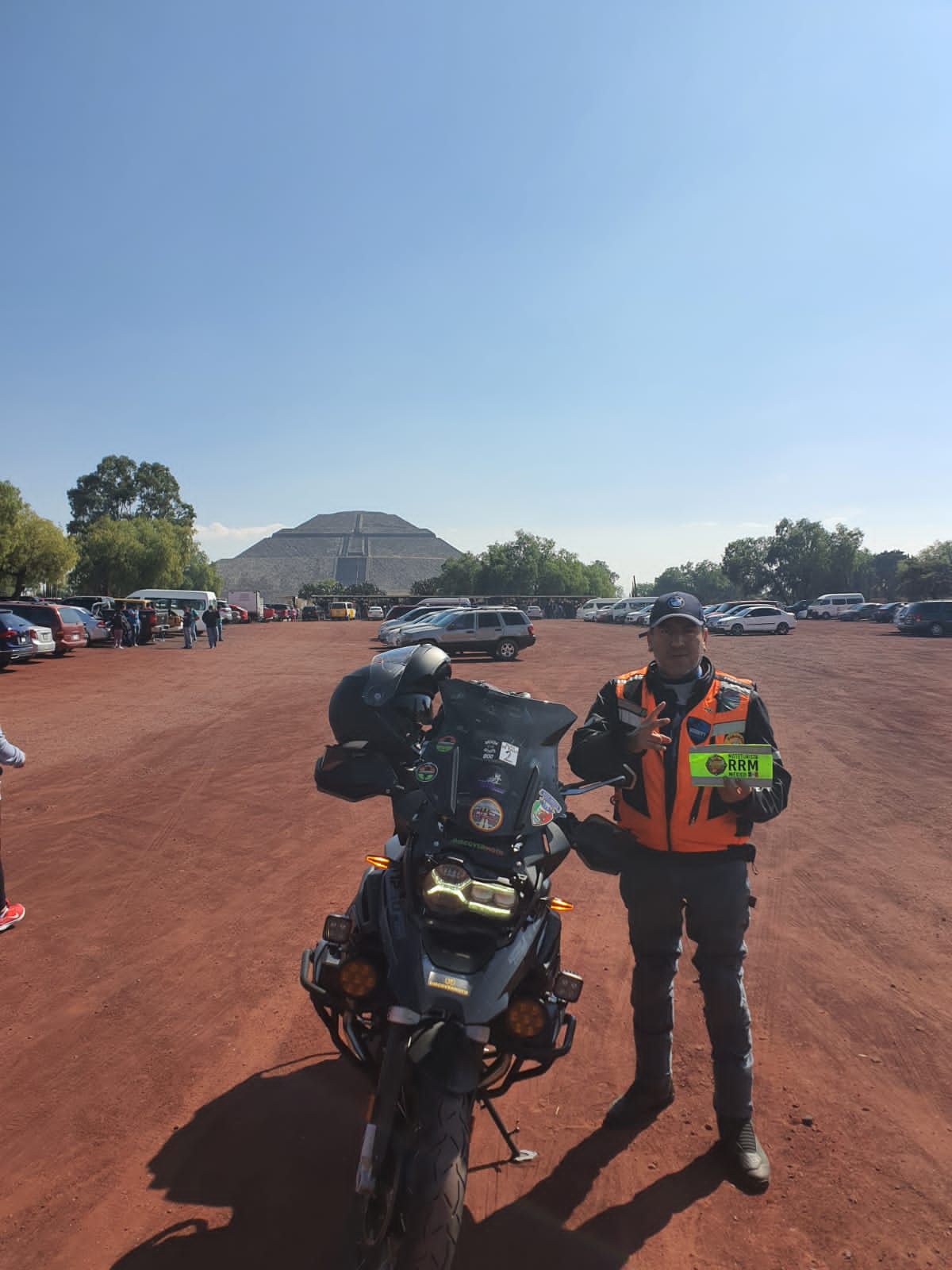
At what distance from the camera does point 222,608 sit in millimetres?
56500

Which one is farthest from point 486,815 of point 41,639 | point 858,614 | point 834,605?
point 834,605

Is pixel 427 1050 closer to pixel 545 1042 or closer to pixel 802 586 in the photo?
pixel 545 1042

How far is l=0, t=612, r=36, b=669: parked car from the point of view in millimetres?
19453

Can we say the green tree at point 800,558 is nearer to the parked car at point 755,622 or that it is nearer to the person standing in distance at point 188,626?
the parked car at point 755,622

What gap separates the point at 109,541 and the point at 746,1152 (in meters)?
65.2

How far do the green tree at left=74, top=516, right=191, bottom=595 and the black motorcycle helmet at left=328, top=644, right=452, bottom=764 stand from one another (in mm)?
63363

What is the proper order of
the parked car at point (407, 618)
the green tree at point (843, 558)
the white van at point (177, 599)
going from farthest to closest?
the green tree at point (843, 558) → the white van at point (177, 599) → the parked car at point (407, 618)

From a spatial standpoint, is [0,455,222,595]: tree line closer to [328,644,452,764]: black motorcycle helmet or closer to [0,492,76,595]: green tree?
[0,492,76,595]: green tree

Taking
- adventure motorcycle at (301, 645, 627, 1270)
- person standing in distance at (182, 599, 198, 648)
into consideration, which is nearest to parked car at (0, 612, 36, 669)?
person standing in distance at (182, 599, 198, 648)

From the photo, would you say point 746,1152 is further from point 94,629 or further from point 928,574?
point 928,574

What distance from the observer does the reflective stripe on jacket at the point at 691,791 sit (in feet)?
9.78

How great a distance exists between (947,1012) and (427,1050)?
326 cm

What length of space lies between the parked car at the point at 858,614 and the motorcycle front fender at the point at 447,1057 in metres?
61.9

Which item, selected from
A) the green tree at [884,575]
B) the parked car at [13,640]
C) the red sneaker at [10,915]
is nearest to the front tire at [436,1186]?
the red sneaker at [10,915]
